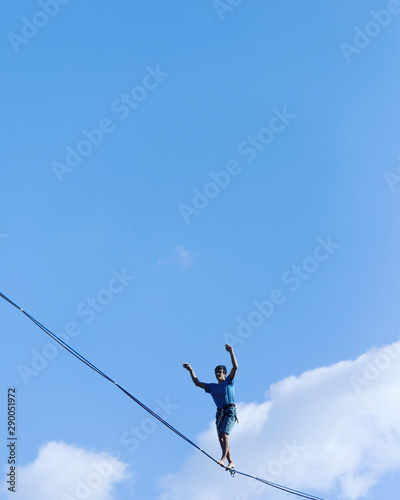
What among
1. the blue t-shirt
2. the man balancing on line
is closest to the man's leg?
the man balancing on line

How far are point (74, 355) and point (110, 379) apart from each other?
2.44 ft

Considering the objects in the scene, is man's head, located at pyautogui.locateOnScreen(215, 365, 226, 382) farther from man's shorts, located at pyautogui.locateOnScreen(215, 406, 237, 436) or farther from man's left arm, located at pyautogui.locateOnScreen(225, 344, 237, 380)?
man's shorts, located at pyautogui.locateOnScreen(215, 406, 237, 436)

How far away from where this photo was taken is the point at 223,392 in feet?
Answer: 43.5

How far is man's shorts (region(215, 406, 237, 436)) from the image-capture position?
1324cm

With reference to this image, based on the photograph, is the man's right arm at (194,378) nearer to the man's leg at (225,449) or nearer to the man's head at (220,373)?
the man's head at (220,373)

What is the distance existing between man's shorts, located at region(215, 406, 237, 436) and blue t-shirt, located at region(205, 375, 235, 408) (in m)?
0.14

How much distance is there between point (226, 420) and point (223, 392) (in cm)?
53

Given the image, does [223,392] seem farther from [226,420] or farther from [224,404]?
[226,420]

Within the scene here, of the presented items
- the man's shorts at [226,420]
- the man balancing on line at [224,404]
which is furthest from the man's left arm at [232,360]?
the man's shorts at [226,420]

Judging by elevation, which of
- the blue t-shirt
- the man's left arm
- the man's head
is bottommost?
the blue t-shirt

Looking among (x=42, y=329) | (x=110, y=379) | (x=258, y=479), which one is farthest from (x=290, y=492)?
(x=42, y=329)

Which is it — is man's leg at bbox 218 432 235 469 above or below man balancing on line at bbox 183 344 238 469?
below

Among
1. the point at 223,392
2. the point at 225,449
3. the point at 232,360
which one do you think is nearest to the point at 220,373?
the point at 223,392

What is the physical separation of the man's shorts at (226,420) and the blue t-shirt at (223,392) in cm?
14
